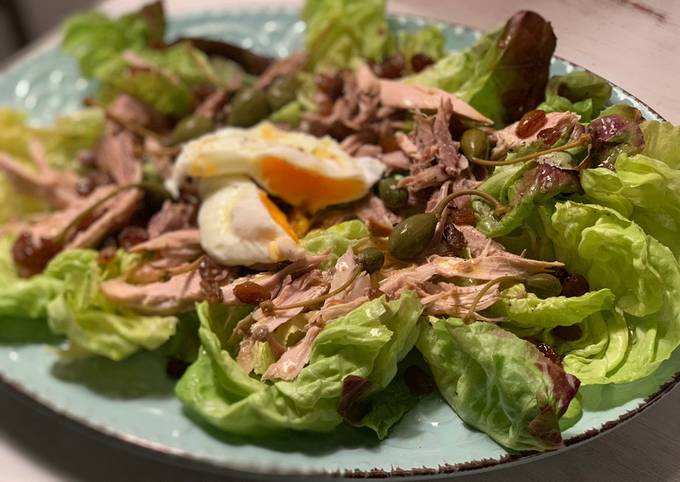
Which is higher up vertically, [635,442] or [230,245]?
[230,245]

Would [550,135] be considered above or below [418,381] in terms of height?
above

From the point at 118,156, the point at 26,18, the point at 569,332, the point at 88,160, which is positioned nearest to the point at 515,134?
the point at 569,332

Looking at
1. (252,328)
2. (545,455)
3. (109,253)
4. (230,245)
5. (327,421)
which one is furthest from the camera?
(109,253)

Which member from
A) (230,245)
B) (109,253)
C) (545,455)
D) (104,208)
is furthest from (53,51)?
(545,455)

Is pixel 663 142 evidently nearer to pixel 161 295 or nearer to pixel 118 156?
pixel 161 295

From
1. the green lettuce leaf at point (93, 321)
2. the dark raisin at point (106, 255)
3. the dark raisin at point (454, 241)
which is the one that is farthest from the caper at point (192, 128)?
the dark raisin at point (454, 241)

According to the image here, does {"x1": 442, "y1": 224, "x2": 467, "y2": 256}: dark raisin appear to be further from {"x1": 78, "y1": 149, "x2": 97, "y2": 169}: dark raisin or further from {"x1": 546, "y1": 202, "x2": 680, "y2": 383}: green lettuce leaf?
{"x1": 78, "y1": 149, "x2": 97, "y2": 169}: dark raisin

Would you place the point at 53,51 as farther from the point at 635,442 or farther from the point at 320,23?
the point at 635,442

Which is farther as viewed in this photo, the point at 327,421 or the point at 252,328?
the point at 252,328
